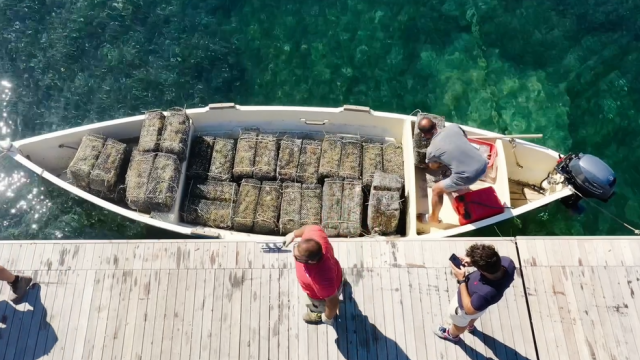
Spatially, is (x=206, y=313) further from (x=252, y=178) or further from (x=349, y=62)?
(x=349, y=62)

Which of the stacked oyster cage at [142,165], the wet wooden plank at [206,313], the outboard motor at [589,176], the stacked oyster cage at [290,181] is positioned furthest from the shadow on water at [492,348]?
the stacked oyster cage at [142,165]

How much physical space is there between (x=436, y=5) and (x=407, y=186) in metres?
5.84

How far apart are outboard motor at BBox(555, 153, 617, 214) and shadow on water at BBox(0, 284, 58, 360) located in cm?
847

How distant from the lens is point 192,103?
11109mm

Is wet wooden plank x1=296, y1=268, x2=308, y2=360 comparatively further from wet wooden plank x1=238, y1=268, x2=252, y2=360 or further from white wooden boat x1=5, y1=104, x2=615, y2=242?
white wooden boat x1=5, y1=104, x2=615, y2=242

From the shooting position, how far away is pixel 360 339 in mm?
6984

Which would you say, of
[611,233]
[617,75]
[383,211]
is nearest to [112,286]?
[383,211]

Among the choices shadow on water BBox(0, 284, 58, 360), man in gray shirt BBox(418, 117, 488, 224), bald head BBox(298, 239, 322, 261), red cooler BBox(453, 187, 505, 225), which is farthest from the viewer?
red cooler BBox(453, 187, 505, 225)

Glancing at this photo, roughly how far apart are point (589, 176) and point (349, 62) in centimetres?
597

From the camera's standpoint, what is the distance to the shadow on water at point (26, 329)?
689 cm

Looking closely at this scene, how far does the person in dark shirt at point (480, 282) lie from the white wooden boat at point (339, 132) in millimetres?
2371

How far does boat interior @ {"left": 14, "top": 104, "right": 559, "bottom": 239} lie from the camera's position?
28.2 ft

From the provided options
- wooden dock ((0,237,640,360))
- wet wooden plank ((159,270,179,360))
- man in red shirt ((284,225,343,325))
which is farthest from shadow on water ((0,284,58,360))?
man in red shirt ((284,225,343,325))

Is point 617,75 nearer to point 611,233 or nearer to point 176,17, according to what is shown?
point 611,233
